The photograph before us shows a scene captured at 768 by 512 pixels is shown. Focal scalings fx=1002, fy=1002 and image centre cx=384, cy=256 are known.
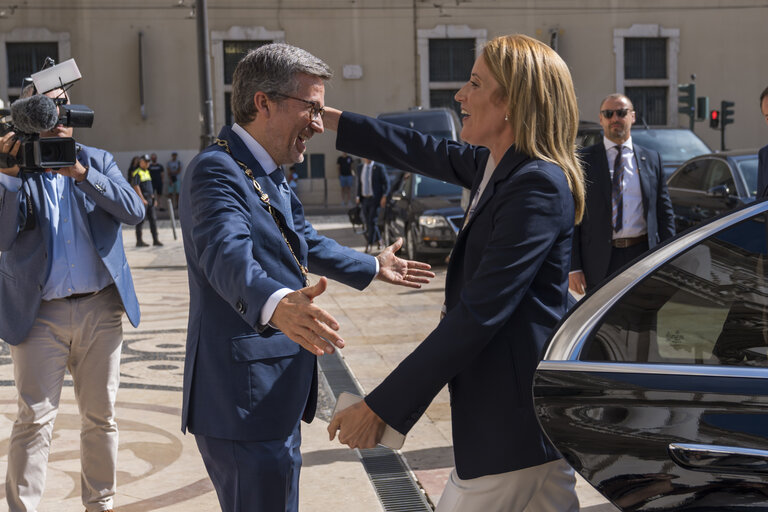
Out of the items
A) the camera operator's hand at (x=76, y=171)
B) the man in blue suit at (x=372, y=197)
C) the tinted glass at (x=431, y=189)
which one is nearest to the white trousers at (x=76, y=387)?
the camera operator's hand at (x=76, y=171)

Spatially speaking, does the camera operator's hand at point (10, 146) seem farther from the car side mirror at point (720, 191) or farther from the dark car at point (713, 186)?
the car side mirror at point (720, 191)

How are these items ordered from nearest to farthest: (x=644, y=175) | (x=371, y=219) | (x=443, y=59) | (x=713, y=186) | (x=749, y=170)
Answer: (x=644, y=175) < (x=749, y=170) < (x=713, y=186) < (x=371, y=219) < (x=443, y=59)

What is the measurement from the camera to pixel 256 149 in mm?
2840

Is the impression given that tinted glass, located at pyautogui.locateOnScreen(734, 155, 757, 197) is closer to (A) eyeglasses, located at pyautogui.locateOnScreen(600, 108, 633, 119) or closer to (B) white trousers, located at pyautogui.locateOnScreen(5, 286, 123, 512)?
(A) eyeglasses, located at pyautogui.locateOnScreen(600, 108, 633, 119)

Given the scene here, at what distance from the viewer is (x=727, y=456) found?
2.05 m

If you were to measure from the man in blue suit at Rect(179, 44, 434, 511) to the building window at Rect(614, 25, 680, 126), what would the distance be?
30.8 meters

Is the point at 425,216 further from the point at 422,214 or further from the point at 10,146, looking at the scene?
the point at 10,146

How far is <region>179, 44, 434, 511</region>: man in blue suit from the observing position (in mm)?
2633

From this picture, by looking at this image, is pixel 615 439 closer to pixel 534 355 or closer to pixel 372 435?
pixel 534 355

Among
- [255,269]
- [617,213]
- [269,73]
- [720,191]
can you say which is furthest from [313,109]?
[720,191]

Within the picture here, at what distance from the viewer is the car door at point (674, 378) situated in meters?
2.08

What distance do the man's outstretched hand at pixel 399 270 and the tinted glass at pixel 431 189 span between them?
11.8 meters

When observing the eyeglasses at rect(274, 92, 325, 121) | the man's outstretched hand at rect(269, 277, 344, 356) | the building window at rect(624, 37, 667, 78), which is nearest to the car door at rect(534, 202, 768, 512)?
the man's outstretched hand at rect(269, 277, 344, 356)

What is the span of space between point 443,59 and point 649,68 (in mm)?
6832
